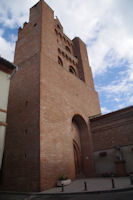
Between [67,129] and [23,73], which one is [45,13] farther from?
[67,129]

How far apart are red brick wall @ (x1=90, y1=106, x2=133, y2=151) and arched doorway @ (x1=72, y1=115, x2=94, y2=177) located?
72cm

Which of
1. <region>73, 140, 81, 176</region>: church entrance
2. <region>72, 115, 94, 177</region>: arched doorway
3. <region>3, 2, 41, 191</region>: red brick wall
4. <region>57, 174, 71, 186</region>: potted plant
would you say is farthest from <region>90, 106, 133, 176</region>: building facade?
<region>3, 2, 41, 191</region>: red brick wall

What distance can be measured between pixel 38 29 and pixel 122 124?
1251 centimetres

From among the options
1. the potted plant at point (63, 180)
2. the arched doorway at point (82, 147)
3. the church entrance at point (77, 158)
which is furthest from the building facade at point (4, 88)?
the church entrance at point (77, 158)

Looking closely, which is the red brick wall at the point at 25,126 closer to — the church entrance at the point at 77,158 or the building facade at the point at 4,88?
the building facade at the point at 4,88

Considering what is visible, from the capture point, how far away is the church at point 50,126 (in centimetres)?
977

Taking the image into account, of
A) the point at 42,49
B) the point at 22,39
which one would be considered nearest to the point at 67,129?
the point at 42,49

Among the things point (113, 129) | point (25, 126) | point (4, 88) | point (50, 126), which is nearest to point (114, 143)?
point (113, 129)

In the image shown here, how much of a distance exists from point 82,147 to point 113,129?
12.1ft

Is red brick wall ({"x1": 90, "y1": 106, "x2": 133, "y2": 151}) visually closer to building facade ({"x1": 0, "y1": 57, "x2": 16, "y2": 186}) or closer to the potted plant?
the potted plant

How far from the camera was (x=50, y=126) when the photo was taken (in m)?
10.8

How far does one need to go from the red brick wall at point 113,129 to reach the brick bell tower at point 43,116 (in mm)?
925

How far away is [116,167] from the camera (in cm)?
1246

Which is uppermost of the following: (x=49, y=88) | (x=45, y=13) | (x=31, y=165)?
(x=45, y=13)
